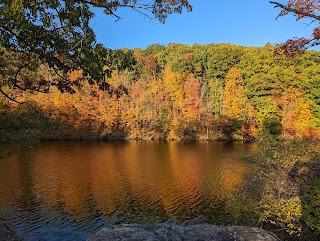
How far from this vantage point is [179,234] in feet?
16.3

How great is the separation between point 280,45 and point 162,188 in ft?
52.8

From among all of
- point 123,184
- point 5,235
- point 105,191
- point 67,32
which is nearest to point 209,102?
point 123,184

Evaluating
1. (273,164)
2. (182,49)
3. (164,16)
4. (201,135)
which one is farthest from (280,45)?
(182,49)

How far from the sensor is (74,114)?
57.7m

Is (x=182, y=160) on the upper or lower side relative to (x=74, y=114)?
lower

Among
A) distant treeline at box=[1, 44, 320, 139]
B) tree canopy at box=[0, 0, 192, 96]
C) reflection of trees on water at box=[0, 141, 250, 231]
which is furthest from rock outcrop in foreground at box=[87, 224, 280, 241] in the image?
distant treeline at box=[1, 44, 320, 139]

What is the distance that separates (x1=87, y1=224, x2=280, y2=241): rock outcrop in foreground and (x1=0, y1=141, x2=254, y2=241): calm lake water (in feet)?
21.1

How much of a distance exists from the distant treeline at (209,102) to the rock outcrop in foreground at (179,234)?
1902 inches

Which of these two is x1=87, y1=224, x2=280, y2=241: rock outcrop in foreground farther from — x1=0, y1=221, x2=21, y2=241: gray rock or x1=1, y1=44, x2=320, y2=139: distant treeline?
x1=1, y1=44, x2=320, y2=139: distant treeline

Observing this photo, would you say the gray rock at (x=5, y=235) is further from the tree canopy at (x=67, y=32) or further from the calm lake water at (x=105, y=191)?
the tree canopy at (x=67, y=32)

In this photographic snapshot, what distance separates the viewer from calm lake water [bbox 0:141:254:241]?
49.4ft

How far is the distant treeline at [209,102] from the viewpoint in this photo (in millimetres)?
54156

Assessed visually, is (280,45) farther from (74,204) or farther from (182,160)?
(182,160)

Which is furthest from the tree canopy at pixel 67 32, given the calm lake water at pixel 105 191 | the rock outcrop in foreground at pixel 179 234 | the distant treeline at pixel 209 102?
the distant treeline at pixel 209 102
